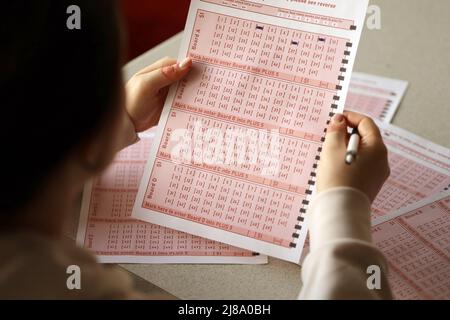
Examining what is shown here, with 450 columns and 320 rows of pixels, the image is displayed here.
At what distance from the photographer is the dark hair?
17.1 inches

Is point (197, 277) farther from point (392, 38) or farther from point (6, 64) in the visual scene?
point (392, 38)


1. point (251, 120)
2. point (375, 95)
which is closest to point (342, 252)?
point (251, 120)

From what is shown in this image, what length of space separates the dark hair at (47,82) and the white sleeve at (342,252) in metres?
0.29

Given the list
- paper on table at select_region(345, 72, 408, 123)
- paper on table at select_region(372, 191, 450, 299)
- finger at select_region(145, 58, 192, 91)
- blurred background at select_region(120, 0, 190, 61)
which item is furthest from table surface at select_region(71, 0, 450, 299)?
blurred background at select_region(120, 0, 190, 61)

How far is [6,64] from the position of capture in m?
0.43

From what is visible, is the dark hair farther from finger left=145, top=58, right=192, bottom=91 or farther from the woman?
finger left=145, top=58, right=192, bottom=91

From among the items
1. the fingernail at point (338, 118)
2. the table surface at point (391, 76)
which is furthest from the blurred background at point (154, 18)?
the fingernail at point (338, 118)

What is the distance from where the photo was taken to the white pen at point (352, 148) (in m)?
0.70

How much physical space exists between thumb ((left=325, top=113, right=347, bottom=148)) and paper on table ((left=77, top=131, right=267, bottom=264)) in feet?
0.55

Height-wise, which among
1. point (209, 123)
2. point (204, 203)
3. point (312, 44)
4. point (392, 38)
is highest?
point (392, 38)

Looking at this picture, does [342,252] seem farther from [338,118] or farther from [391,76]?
[391,76]

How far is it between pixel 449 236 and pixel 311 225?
0.65ft
